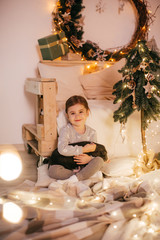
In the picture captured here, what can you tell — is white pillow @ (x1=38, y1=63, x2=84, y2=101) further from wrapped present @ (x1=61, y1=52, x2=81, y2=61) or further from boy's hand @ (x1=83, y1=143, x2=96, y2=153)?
boy's hand @ (x1=83, y1=143, x2=96, y2=153)

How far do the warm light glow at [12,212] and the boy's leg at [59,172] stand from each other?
39 cm

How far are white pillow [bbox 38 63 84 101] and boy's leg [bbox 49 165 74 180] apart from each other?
0.63m

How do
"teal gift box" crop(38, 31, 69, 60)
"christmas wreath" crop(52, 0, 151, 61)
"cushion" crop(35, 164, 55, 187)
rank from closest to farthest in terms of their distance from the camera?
"cushion" crop(35, 164, 55, 187) → "teal gift box" crop(38, 31, 69, 60) → "christmas wreath" crop(52, 0, 151, 61)

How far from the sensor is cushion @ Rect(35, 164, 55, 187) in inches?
59.4

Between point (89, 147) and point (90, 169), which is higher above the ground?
point (89, 147)

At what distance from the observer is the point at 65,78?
2.08 meters

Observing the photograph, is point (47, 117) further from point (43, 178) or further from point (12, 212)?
point (12, 212)

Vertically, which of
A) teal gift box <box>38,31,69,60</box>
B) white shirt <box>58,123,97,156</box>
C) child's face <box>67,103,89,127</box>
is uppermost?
teal gift box <box>38,31,69,60</box>

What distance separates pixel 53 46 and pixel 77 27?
0.35m

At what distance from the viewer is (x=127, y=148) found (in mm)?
1838

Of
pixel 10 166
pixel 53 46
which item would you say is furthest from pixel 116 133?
pixel 53 46

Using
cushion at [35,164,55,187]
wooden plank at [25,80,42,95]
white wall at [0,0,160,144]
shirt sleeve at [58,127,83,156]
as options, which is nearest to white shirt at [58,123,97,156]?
shirt sleeve at [58,127,83,156]

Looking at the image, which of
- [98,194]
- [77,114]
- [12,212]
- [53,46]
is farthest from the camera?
[53,46]

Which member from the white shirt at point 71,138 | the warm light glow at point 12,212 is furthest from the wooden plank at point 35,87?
the warm light glow at point 12,212
